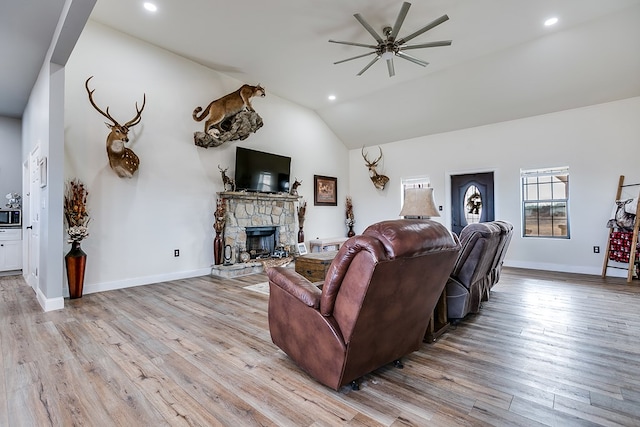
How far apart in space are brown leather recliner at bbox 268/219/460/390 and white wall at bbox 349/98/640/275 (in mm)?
5097

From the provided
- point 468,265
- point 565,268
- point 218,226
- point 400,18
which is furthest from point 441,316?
point 565,268

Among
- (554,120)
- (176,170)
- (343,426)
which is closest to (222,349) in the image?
(343,426)

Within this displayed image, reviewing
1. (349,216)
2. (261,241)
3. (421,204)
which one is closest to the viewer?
(421,204)

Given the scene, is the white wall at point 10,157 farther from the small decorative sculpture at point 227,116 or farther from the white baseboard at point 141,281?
the small decorative sculpture at point 227,116

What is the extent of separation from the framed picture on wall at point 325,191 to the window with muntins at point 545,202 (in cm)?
430

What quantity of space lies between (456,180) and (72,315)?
723cm

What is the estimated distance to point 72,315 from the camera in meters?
3.19

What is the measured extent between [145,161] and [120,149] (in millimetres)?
466

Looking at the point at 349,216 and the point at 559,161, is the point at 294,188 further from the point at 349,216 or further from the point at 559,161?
the point at 559,161

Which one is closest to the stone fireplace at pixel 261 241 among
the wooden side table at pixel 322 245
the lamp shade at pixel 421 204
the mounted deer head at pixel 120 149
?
the wooden side table at pixel 322 245

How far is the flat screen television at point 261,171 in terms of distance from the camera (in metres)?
5.70

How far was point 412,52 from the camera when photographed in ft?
16.3

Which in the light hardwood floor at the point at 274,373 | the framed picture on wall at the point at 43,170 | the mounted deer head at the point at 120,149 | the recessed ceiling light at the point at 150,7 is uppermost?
the recessed ceiling light at the point at 150,7

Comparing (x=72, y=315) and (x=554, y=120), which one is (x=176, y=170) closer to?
(x=72, y=315)
